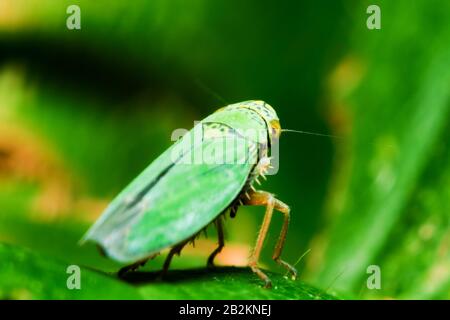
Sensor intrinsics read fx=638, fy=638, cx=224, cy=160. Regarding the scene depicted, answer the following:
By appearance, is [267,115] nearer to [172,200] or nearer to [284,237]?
[284,237]

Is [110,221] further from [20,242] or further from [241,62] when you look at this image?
[241,62]

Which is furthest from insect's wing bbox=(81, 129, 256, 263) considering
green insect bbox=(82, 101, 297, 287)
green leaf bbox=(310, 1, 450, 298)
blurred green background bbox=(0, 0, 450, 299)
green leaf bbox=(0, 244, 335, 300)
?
blurred green background bbox=(0, 0, 450, 299)

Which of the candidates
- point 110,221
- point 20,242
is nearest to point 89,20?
point 20,242

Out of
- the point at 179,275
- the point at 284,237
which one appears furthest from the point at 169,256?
the point at 284,237

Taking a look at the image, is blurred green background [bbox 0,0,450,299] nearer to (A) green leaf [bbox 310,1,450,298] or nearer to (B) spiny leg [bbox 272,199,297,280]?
(A) green leaf [bbox 310,1,450,298]

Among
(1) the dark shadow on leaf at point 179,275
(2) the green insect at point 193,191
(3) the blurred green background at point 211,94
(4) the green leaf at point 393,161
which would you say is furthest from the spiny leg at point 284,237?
(3) the blurred green background at point 211,94
